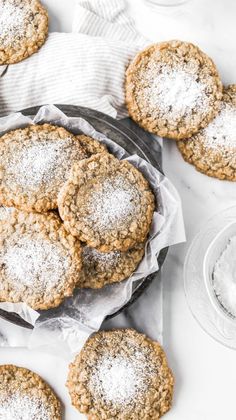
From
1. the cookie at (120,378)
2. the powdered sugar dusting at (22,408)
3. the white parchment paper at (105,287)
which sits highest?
the white parchment paper at (105,287)

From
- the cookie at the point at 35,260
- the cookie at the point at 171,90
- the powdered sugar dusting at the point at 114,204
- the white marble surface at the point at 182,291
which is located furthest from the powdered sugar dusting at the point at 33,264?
the cookie at the point at 171,90

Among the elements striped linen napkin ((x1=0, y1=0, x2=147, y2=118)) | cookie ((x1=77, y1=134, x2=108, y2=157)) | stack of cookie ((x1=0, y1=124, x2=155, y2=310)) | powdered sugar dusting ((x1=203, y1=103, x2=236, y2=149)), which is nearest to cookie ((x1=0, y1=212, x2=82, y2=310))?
stack of cookie ((x1=0, y1=124, x2=155, y2=310))

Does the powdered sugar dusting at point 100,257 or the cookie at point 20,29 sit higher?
the cookie at point 20,29

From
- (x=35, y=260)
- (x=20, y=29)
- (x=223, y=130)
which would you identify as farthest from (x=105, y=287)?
(x=20, y=29)

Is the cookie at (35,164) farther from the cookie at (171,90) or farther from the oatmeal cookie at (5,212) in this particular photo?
the cookie at (171,90)

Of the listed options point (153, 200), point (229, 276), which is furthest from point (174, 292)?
point (153, 200)

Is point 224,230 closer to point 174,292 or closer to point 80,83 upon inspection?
point 174,292
